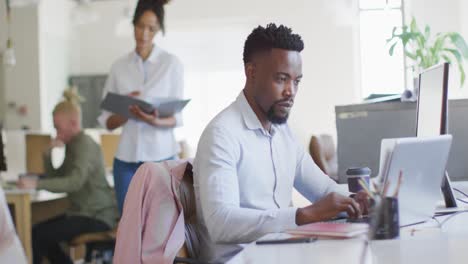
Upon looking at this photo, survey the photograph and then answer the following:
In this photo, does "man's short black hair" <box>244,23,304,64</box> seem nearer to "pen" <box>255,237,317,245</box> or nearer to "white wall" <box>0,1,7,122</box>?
"pen" <box>255,237,317,245</box>

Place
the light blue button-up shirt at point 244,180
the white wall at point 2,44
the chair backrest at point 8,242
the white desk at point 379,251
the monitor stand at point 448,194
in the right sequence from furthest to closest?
the white wall at point 2,44
the monitor stand at point 448,194
the light blue button-up shirt at point 244,180
the chair backrest at point 8,242
the white desk at point 379,251

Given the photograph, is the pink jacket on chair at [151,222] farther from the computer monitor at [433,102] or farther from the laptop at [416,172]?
the computer monitor at [433,102]

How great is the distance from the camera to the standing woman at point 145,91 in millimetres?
3221

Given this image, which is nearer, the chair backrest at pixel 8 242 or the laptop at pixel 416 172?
the laptop at pixel 416 172

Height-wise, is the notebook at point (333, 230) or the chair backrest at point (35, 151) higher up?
the notebook at point (333, 230)

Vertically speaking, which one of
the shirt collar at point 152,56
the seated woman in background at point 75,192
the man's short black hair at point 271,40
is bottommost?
the seated woman in background at point 75,192

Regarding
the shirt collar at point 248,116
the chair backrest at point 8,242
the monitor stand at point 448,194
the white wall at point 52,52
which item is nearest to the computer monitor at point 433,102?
the monitor stand at point 448,194

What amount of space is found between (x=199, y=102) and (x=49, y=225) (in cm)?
389

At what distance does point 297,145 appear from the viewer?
2.00 metres

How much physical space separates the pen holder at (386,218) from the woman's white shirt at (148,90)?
2068 millimetres

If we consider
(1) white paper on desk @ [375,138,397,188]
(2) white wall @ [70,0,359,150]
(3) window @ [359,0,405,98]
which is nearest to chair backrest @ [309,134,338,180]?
(2) white wall @ [70,0,359,150]

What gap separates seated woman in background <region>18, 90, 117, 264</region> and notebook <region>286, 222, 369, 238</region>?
87.4 inches

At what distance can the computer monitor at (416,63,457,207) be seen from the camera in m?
1.65

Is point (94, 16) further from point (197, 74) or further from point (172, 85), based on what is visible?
point (172, 85)
